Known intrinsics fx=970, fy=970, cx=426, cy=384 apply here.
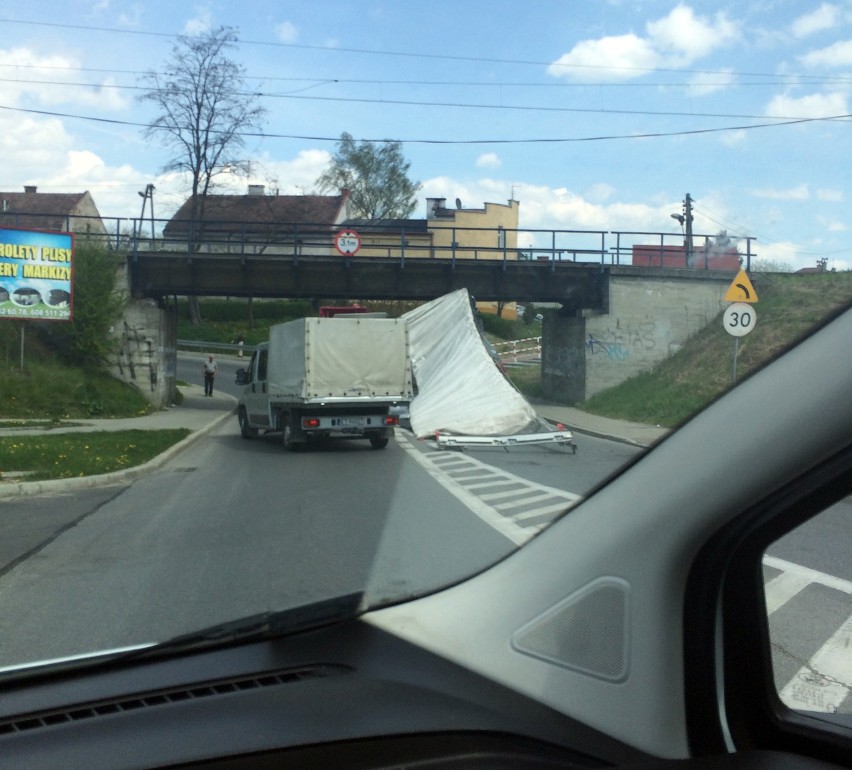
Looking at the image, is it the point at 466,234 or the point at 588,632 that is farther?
the point at 466,234

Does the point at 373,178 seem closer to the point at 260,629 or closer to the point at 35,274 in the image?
the point at 35,274

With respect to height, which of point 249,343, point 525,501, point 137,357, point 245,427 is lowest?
point 245,427

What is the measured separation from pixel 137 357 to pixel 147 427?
10101 mm

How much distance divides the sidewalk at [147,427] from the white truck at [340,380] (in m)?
2.30

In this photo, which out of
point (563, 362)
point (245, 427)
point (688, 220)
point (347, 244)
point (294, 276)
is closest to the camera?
point (688, 220)

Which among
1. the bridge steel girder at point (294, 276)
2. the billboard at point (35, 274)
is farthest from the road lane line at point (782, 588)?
the billboard at point (35, 274)

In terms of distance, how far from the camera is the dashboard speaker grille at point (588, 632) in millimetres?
2078

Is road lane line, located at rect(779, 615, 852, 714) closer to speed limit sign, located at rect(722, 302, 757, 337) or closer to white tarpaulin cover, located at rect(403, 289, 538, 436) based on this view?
speed limit sign, located at rect(722, 302, 757, 337)

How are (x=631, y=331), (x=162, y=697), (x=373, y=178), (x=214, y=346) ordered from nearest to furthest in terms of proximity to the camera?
(x=162, y=697)
(x=631, y=331)
(x=373, y=178)
(x=214, y=346)

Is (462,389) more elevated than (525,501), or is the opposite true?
(462,389)

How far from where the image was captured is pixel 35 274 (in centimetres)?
2825

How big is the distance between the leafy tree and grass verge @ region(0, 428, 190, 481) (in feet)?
50.3

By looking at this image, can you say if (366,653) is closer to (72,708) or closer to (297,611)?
(297,611)

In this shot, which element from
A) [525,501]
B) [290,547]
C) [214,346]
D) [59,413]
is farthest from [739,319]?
[214,346]
